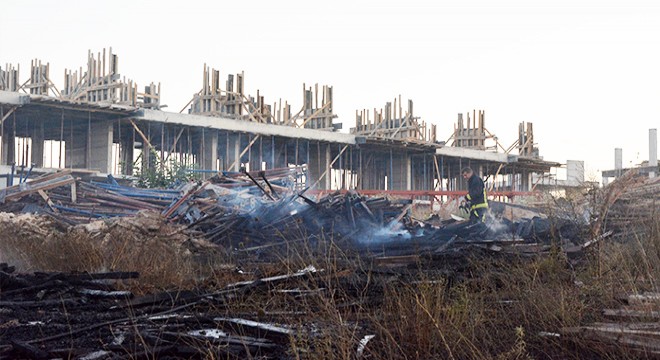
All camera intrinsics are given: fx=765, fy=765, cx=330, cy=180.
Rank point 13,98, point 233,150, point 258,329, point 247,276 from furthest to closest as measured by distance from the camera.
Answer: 1. point 233,150
2. point 13,98
3. point 247,276
4. point 258,329

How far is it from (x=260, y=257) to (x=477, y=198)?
612 cm

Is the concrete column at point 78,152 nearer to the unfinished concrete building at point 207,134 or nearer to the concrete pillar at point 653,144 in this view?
the unfinished concrete building at point 207,134

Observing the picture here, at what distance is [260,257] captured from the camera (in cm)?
1199

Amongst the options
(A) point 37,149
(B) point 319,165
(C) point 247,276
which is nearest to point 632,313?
(C) point 247,276

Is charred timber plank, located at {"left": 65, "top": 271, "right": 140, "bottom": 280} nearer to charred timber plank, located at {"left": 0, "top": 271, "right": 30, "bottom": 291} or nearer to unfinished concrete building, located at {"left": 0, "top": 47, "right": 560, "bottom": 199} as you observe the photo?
charred timber plank, located at {"left": 0, "top": 271, "right": 30, "bottom": 291}

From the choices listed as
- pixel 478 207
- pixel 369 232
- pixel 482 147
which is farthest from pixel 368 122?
pixel 369 232

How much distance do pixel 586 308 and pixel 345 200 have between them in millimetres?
8614

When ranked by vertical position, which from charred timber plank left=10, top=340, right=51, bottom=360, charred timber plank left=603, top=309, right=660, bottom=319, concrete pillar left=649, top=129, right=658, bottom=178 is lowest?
charred timber plank left=10, top=340, right=51, bottom=360

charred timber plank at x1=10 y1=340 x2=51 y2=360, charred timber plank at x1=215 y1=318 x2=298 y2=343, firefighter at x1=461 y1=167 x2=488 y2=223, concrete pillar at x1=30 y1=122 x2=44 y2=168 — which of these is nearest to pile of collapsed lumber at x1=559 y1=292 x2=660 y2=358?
charred timber plank at x1=215 y1=318 x2=298 y2=343

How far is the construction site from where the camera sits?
546 centimetres

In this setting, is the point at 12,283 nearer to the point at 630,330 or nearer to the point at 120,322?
the point at 120,322

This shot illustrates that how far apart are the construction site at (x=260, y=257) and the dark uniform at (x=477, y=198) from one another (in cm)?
43

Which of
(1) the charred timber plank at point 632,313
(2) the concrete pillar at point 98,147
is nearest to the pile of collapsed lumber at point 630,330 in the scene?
(1) the charred timber plank at point 632,313

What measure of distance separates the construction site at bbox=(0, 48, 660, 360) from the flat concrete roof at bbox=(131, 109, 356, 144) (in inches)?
3.0
